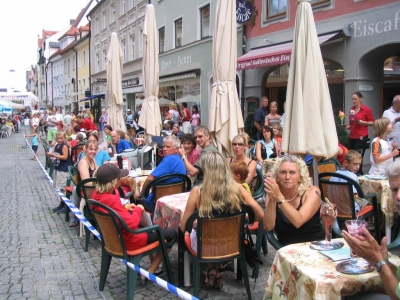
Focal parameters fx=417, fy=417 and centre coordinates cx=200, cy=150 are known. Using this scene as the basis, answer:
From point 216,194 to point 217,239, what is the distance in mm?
414

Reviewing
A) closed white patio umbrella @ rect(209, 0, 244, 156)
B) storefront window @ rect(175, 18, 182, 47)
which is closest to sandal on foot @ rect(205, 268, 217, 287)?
closed white patio umbrella @ rect(209, 0, 244, 156)

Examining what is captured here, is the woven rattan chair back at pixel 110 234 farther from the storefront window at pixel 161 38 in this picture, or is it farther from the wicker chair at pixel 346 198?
the storefront window at pixel 161 38

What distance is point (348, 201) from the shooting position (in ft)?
16.2

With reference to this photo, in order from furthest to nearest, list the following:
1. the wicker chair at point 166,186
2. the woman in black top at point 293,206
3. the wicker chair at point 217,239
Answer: the wicker chair at point 166,186
the wicker chair at point 217,239
the woman in black top at point 293,206

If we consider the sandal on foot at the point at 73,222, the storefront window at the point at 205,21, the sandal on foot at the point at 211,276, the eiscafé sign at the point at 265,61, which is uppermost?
the storefront window at the point at 205,21

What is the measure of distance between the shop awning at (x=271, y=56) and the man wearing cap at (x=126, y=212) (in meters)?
→ 7.99

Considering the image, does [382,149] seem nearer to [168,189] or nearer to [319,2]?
[168,189]

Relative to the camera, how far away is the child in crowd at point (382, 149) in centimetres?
599

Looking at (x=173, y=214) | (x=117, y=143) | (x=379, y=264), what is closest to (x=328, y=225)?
(x=379, y=264)

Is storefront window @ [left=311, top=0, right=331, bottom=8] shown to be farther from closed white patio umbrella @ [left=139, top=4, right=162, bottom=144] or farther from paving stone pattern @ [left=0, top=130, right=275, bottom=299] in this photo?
paving stone pattern @ [left=0, top=130, right=275, bottom=299]

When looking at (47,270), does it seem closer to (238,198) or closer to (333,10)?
(238,198)

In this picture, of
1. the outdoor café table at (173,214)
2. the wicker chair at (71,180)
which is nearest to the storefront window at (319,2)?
the wicker chair at (71,180)

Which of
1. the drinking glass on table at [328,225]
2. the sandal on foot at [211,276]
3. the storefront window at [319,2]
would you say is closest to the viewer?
the drinking glass on table at [328,225]

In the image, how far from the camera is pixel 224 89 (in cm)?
660
